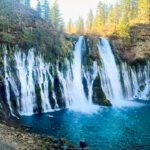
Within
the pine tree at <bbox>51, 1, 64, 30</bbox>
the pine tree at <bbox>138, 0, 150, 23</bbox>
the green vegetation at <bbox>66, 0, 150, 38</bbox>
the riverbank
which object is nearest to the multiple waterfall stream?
the green vegetation at <bbox>66, 0, 150, 38</bbox>

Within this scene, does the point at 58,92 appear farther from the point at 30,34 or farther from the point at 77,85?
the point at 30,34

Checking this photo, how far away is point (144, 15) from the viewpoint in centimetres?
8475

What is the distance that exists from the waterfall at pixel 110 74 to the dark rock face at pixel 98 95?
7.03 ft

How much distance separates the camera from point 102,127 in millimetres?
39656

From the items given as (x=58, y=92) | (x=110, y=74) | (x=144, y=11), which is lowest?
(x=58, y=92)

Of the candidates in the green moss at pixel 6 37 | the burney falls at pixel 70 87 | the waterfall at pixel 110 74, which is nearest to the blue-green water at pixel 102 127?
the burney falls at pixel 70 87

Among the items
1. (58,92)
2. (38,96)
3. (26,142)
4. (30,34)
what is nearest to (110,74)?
(58,92)

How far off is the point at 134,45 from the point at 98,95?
17.8 meters

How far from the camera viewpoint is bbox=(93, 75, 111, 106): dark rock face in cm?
5459

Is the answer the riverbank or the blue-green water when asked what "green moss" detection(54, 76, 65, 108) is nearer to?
the blue-green water

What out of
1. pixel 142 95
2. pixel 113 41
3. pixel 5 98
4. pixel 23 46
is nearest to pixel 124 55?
pixel 113 41

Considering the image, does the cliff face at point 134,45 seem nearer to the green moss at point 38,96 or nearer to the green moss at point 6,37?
the green moss at point 38,96

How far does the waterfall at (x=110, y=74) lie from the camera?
5964 cm

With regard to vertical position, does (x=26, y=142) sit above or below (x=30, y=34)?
below
